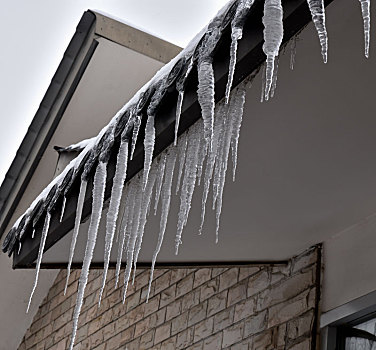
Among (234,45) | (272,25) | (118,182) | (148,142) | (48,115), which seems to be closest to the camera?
(272,25)

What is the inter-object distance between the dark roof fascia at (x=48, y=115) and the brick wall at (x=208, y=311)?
830mm

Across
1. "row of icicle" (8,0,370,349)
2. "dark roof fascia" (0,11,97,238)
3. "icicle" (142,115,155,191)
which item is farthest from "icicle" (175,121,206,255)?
"dark roof fascia" (0,11,97,238)

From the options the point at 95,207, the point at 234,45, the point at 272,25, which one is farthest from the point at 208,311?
the point at 272,25

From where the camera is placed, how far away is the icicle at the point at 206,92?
6.81 ft

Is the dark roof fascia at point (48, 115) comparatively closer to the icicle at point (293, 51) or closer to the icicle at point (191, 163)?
the icicle at point (191, 163)

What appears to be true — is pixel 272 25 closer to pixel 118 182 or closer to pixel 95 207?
pixel 118 182

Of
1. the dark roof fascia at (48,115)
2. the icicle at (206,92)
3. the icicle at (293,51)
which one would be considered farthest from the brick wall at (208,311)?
→ the icicle at (206,92)

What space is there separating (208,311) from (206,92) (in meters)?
2.43

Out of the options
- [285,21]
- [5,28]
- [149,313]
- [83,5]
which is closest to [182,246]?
[149,313]

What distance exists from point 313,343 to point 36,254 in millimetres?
→ 1224

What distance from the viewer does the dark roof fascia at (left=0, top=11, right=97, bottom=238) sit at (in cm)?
547

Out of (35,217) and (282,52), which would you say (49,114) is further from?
(282,52)

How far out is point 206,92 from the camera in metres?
2.11

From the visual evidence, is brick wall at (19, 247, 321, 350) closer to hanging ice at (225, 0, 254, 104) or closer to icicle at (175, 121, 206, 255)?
icicle at (175, 121, 206, 255)
